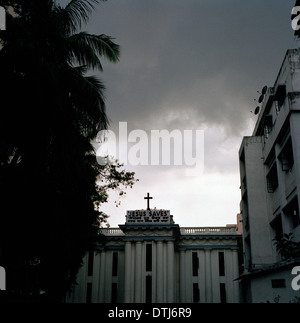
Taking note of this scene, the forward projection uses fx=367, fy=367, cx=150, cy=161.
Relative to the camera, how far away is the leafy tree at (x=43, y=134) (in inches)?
455

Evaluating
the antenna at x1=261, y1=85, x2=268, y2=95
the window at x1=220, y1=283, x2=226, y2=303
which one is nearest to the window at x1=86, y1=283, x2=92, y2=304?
the window at x1=220, y1=283, x2=226, y2=303

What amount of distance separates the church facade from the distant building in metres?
9.83

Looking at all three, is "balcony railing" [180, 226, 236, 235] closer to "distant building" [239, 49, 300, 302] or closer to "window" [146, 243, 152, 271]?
"window" [146, 243, 152, 271]

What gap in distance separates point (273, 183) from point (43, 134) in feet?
62.6

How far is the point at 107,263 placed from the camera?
40938 mm

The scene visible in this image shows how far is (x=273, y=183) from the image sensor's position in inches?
1041

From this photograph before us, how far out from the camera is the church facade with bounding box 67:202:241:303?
36.1 m

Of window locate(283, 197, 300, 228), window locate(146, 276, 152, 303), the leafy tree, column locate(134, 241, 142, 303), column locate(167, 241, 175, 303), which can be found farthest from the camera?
window locate(146, 276, 152, 303)

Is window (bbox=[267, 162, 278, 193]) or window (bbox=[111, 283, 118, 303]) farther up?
window (bbox=[267, 162, 278, 193])

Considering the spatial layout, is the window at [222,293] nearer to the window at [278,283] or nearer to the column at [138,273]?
the column at [138,273]

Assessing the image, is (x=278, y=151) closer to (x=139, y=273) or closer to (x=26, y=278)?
(x=26, y=278)

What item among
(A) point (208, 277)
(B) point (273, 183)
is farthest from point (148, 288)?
(B) point (273, 183)

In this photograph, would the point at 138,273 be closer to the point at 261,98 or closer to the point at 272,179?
the point at 272,179
